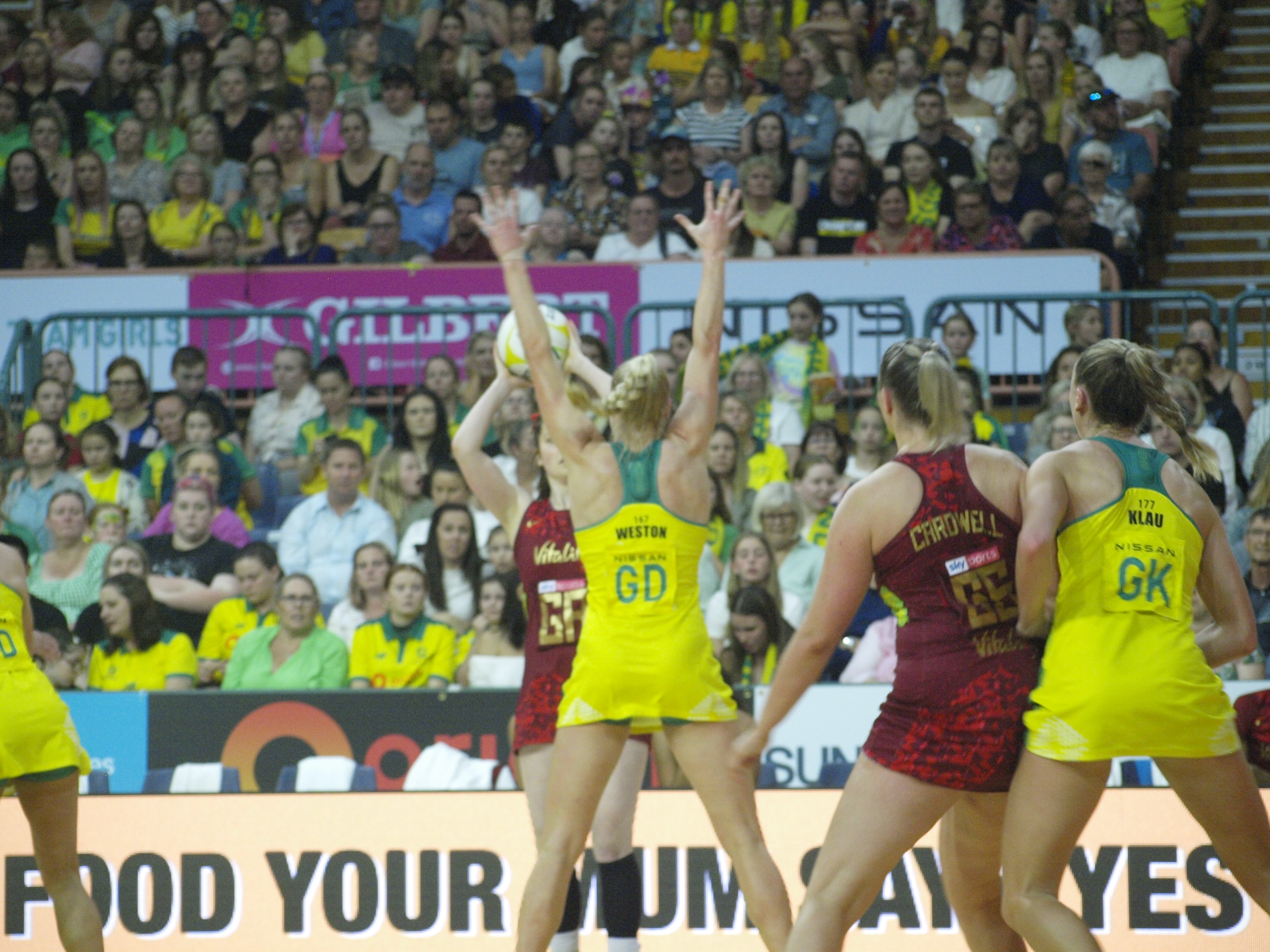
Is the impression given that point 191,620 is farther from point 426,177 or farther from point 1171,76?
point 1171,76

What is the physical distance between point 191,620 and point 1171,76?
8.89 metres

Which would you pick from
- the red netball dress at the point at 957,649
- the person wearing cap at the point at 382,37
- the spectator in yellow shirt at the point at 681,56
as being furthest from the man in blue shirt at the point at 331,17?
the red netball dress at the point at 957,649

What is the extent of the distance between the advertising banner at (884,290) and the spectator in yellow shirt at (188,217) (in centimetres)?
344

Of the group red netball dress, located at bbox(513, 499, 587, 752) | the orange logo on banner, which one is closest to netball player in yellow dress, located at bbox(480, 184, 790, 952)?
red netball dress, located at bbox(513, 499, 587, 752)

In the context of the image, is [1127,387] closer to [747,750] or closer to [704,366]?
[704,366]

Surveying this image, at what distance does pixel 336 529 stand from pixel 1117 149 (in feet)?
20.7

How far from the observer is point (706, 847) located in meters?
6.20

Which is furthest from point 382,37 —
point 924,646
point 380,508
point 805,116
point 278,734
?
point 924,646

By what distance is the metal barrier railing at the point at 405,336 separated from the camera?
1067cm

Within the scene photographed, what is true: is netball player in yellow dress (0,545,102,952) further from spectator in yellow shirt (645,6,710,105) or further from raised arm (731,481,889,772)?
spectator in yellow shirt (645,6,710,105)

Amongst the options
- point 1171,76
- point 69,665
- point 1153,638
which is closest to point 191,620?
point 69,665

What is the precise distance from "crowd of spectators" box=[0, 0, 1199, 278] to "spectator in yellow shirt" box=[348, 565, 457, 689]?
3.72 m

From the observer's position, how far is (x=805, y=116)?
477 inches

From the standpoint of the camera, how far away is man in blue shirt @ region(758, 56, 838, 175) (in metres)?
12.0
